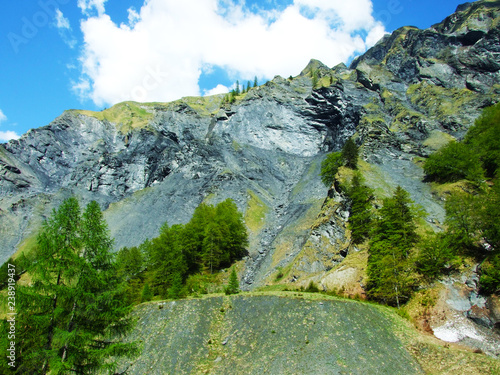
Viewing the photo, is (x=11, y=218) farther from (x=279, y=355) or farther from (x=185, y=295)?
(x=279, y=355)

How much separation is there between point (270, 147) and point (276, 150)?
2.35 metres

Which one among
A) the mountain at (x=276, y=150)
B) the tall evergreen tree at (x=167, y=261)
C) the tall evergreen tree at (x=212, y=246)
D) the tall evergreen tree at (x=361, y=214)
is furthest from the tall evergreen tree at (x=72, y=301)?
the tall evergreen tree at (x=212, y=246)

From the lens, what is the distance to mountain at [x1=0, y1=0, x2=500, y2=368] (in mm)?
53938

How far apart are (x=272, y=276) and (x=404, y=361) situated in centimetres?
2549

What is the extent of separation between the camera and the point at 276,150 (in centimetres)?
10062

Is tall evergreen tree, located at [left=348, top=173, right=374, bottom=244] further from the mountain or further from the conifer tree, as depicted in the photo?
the conifer tree

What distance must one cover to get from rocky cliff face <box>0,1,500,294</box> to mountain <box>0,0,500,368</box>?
1.26ft

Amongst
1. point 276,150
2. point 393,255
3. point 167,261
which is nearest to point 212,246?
point 167,261

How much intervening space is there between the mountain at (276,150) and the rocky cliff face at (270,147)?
39 centimetres

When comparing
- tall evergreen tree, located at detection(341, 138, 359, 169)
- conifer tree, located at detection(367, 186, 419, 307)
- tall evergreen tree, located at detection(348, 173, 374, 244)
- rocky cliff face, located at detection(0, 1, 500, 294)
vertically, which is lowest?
conifer tree, located at detection(367, 186, 419, 307)

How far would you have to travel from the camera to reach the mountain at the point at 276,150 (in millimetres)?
53938

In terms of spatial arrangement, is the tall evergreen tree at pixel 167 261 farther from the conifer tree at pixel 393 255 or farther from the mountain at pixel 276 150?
the conifer tree at pixel 393 255

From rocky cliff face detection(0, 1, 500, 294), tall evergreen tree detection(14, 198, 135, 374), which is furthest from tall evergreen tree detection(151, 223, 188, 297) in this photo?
tall evergreen tree detection(14, 198, 135, 374)

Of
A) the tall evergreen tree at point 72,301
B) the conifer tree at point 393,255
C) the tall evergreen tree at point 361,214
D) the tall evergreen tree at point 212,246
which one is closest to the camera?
the tall evergreen tree at point 72,301
